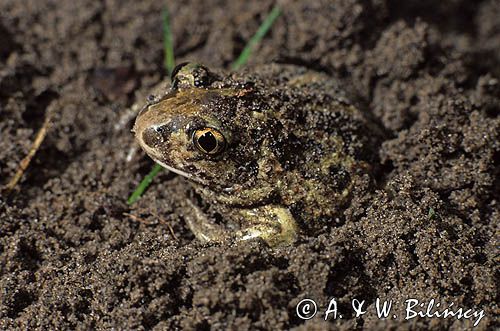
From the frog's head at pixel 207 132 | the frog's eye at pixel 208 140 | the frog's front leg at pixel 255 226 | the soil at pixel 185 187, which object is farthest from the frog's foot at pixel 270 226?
the frog's eye at pixel 208 140

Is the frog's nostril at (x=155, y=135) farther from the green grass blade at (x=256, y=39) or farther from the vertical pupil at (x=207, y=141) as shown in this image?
the green grass blade at (x=256, y=39)

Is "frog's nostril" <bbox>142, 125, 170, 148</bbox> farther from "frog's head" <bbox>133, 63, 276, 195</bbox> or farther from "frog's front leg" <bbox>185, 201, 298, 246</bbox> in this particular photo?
"frog's front leg" <bbox>185, 201, 298, 246</bbox>

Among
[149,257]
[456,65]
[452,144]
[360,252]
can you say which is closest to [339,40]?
[456,65]

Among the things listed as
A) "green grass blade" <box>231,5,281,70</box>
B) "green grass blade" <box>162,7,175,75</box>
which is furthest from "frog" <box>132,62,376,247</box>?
"green grass blade" <box>162,7,175,75</box>

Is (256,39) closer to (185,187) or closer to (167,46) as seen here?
(167,46)

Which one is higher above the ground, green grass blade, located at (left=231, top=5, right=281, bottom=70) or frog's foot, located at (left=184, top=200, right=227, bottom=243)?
green grass blade, located at (left=231, top=5, right=281, bottom=70)

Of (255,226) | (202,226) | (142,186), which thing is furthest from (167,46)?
(255,226)

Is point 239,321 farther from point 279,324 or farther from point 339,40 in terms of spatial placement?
point 339,40
